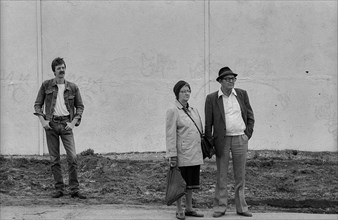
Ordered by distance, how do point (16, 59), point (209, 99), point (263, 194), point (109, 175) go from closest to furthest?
1. point (209, 99)
2. point (263, 194)
3. point (109, 175)
4. point (16, 59)

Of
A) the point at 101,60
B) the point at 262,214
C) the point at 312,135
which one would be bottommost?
the point at 262,214

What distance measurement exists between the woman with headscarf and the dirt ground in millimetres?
1149

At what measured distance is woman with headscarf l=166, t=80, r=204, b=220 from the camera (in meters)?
7.41

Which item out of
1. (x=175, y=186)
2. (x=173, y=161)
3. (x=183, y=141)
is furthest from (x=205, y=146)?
(x=175, y=186)

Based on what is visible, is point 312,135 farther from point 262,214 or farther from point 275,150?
point 262,214

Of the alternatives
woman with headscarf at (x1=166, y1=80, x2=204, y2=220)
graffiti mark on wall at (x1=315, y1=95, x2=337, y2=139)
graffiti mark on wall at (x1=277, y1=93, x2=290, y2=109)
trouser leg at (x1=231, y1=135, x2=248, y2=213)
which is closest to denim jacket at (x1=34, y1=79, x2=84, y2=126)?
woman with headscarf at (x1=166, y1=80, x2=204, y2=220)

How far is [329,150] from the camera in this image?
12.6 meters

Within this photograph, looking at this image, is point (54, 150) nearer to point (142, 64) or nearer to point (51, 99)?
point (51, 99)

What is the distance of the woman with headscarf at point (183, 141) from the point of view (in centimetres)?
741

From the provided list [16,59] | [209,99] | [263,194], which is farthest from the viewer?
[16,59]

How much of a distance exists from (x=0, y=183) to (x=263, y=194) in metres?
4.45

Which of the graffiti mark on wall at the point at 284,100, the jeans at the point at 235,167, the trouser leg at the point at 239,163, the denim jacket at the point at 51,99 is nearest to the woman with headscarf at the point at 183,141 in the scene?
the jeans at the point at 235,167

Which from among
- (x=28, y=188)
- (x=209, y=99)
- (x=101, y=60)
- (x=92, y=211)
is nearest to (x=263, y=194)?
(x=209, y=99)

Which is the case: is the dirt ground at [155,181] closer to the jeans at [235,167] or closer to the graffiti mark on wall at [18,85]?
the jeans at [235,167]
